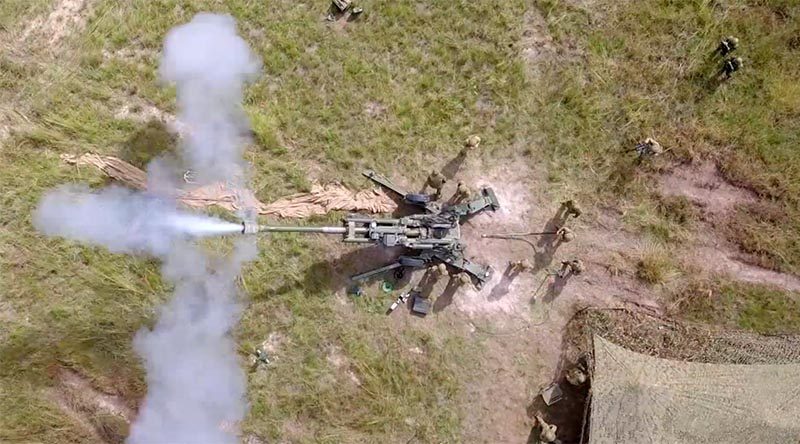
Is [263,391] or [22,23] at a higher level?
[22,23]

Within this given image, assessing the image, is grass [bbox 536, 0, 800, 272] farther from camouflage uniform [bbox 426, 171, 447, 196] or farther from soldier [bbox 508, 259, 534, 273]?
camouflage uniform [bbox 426, 171, 447, 196]

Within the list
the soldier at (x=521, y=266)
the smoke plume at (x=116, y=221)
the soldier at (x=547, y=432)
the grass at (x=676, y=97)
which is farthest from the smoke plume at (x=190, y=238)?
the grass at (x=676, y=97)

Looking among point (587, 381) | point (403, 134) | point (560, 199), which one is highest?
point (403, 134)

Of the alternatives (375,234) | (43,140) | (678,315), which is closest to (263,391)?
(375,234)

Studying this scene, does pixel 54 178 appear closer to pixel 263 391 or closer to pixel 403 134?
pixel 263 391

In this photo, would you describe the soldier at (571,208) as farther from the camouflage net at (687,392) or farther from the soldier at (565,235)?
the camouflage net at (687,392)

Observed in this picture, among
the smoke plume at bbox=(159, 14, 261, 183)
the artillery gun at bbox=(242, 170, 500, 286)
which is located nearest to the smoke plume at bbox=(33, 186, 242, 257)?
the smoke plume at bbox=(159, 14, 261, 183)

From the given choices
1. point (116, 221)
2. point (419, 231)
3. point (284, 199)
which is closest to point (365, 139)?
point (284, 199)
